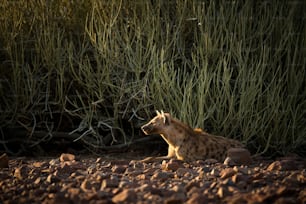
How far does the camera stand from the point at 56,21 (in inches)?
346

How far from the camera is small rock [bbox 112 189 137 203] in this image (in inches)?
191

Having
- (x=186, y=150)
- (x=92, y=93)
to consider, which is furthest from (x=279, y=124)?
(x=92, y=93)

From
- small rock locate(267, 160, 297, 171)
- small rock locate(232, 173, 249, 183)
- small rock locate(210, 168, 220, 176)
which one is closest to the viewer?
small rock locate(232, 173, 249, 183)

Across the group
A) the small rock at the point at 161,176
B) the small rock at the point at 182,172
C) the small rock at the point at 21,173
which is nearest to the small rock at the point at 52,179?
the small rock at the point at 21,173

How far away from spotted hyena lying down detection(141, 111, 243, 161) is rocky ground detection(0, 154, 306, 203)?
0.44 metres

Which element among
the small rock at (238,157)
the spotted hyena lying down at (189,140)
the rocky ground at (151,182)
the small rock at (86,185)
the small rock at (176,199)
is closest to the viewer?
the small rock at (176,199)

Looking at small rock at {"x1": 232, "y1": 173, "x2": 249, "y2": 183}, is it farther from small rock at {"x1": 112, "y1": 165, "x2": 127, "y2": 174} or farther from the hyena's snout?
the hyena's snout

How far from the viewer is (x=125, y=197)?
191 inches

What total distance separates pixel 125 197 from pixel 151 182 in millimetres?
967

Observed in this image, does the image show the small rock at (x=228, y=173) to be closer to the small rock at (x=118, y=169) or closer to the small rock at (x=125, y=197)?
the small rock at (x=118, y=169)

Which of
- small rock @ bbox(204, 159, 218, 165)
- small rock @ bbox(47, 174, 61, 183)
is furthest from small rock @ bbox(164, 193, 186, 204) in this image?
small rock @ bbox(204, 159, 218, 165)

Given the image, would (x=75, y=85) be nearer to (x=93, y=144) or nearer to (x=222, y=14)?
(x=93, y=144)

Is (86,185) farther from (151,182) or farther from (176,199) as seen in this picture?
(176,199)

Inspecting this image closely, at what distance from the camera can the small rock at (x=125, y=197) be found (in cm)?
484
